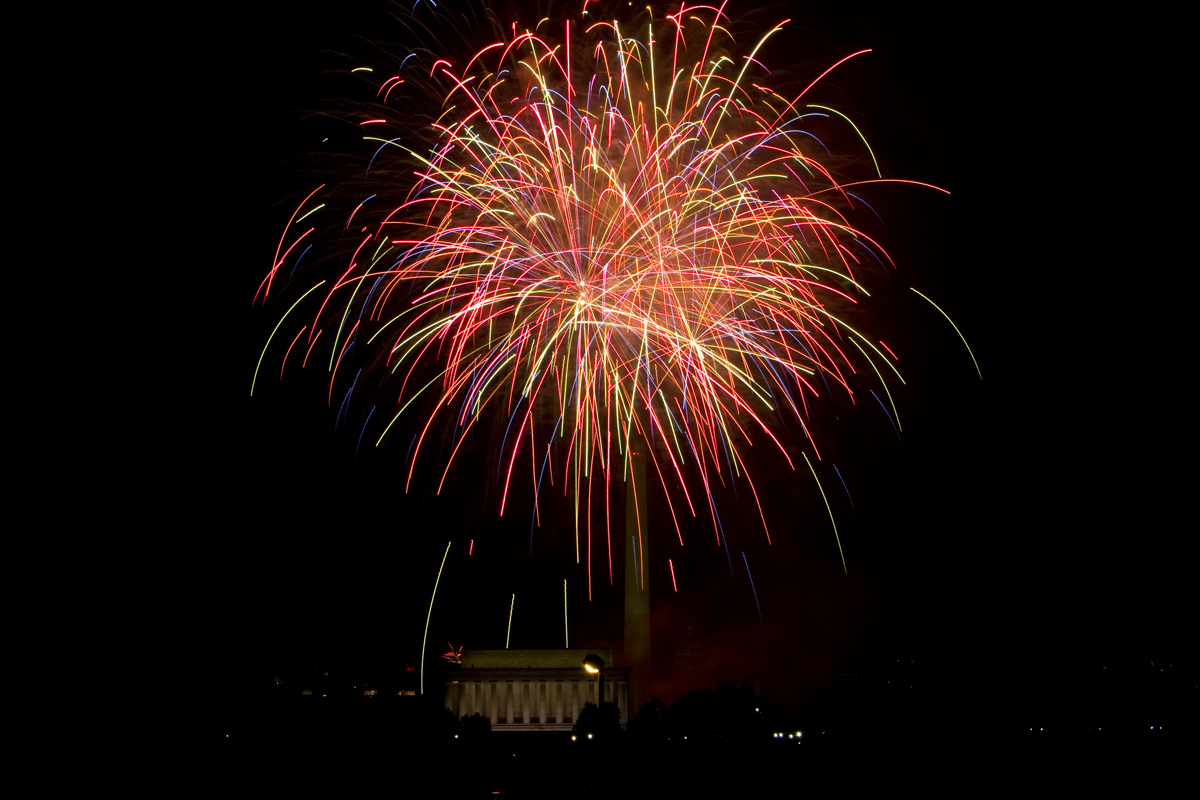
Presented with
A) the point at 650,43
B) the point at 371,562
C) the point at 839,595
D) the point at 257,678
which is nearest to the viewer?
the point at 650,43

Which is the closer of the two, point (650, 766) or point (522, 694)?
point (650, 766)

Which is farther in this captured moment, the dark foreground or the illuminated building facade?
the illuminated building facade

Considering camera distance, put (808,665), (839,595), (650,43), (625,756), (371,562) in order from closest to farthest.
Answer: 1. (625,756)
2. (650,43)
3. (808,665)
4. (839,595)
5. (371,562)

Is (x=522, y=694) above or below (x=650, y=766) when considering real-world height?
above

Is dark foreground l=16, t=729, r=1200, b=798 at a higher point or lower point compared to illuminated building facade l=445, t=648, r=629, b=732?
lower

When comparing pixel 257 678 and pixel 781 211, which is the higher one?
pixel 781 211

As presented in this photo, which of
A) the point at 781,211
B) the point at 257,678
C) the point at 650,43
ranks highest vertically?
the point at 650,43

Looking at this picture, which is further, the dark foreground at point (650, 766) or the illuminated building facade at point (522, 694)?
the illuminated building facade at point (522, 694)

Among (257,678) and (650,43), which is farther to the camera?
(257,678)

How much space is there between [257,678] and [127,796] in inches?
274

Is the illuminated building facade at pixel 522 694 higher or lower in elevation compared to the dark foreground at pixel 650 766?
higher

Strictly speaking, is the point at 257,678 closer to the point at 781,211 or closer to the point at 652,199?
the point at 652,199

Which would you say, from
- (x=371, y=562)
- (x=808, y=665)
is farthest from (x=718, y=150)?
(x=371, y=562)

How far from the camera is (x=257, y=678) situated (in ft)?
45.2
